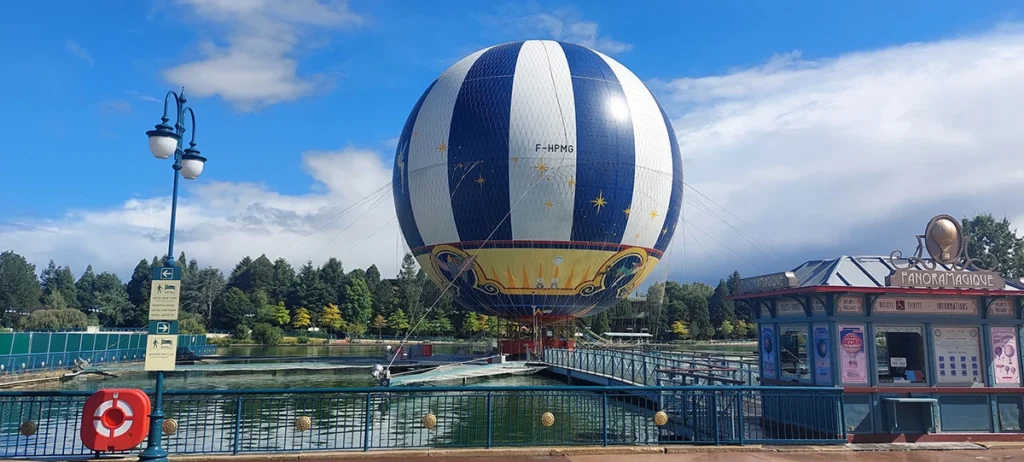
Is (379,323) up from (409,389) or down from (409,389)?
up

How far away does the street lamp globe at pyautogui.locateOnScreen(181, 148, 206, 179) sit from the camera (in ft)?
33.4

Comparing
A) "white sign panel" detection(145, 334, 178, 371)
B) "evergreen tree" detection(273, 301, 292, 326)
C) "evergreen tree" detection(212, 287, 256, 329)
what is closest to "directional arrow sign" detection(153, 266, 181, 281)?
"white sign panel" detection(145, 334, 178, 371)

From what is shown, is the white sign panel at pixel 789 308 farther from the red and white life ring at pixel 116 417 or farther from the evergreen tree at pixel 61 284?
the evergreen tree at pixel 61 284

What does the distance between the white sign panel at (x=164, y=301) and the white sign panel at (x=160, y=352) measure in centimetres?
28

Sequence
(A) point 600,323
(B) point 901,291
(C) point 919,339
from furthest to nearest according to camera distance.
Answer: (A) point 600,323
(C) point 919,339
(B) point 901,291

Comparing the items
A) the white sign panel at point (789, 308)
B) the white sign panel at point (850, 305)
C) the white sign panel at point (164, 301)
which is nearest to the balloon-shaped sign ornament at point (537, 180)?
the white sign panel at point (789, 308)

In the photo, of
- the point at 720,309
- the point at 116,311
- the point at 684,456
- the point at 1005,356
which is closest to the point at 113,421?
the point at 684,456

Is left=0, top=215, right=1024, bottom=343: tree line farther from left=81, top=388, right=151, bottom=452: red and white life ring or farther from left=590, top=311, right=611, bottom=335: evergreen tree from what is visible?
left=81, top=388, right=151, bottom=452: red and white life ring

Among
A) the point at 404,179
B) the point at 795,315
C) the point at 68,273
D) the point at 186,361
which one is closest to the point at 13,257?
the point at 68,273

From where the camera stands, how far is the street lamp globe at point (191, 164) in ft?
33.4

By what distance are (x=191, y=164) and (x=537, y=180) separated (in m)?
20.0

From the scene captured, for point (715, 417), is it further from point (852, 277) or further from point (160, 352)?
point (160, 352)

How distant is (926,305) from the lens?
12.3 meters

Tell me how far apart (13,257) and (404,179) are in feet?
342
